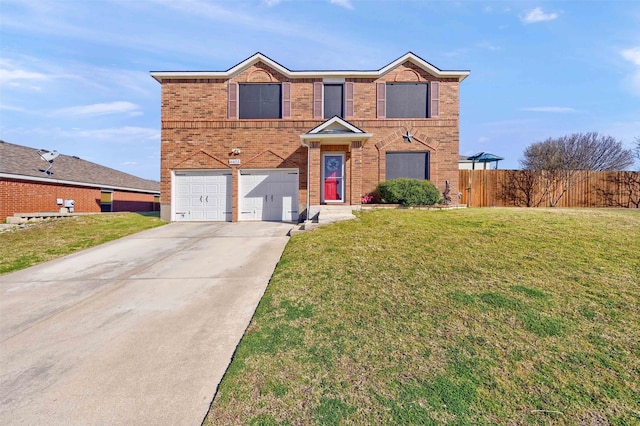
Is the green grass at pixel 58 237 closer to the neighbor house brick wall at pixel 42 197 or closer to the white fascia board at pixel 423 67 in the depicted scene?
the neighbor house brick wall at pixel 42 197

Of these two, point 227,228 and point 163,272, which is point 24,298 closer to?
point 163,272

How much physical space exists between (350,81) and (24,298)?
45.3ft

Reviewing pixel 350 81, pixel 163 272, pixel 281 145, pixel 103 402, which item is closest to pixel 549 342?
pixel 103 402

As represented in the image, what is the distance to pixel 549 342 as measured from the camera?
3357mm

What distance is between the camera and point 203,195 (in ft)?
45.9

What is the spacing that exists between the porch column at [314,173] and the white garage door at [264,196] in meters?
1.86

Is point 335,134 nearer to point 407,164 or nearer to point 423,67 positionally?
point 407,164

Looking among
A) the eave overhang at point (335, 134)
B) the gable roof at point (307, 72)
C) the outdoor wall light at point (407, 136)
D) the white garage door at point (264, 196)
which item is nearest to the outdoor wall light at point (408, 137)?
the outdoor wall light at point (407, 136)

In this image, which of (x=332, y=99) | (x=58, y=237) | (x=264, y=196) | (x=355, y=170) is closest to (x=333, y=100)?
(x=332, y=99)

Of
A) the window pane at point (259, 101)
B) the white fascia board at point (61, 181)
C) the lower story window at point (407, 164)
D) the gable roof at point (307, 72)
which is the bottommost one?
the white fascia board at point (61, 181)

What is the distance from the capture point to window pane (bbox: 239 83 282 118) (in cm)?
1407

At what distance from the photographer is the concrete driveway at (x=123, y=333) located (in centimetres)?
271

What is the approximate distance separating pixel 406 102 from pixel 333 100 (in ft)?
11.9

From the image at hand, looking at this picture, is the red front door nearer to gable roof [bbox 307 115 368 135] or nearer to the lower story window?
gable roof [bbox 307 115 368 135]
